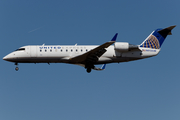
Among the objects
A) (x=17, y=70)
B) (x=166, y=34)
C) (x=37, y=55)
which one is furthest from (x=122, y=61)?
(x=17, y=70)

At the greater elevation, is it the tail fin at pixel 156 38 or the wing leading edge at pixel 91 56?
the tail fin at pixel 156 38

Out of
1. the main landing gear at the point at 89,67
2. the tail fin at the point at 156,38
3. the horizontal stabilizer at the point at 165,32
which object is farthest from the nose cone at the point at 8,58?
the horizontal stabilizer at the point at 165,32

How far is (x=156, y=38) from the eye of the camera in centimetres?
3175

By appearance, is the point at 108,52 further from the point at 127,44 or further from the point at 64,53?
the point at 64,53

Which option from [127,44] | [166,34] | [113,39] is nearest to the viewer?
[113,39]

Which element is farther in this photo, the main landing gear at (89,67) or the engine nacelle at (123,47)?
the main landing gear at (89,67)

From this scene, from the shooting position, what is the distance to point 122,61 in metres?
30.5

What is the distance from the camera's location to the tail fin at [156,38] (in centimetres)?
3111

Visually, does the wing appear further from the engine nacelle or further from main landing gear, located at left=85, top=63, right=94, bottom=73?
the engine nacelle

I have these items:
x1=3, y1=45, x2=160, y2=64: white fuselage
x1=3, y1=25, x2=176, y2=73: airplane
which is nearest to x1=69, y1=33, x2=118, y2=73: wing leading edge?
x1=3, y1=25, x2=176, y2=73: airplane

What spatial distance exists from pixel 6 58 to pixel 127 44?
42.5ft

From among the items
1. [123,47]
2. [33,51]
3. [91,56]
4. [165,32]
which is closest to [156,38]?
[165,32]

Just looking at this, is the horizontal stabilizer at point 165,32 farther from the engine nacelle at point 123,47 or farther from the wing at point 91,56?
the wing at point 91,56

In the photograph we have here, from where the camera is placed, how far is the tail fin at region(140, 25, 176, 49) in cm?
3111
